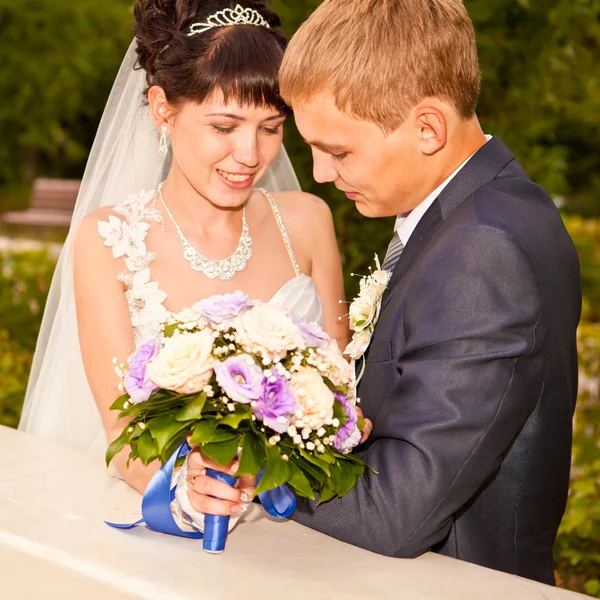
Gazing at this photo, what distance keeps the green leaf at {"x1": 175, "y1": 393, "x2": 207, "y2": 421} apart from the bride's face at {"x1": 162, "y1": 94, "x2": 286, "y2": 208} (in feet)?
5.02

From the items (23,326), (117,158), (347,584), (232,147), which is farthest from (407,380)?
(23,326)

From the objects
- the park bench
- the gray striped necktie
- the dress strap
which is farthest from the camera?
the park bench

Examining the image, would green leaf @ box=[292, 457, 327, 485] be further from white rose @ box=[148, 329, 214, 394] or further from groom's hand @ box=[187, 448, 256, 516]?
white rose @ box=[148, 329, 214, 394]

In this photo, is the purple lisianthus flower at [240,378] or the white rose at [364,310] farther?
the white rose at [364,310]

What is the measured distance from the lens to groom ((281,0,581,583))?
210cm

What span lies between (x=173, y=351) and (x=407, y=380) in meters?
0.57

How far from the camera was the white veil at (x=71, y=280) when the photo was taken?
3904mm

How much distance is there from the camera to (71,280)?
386 cm

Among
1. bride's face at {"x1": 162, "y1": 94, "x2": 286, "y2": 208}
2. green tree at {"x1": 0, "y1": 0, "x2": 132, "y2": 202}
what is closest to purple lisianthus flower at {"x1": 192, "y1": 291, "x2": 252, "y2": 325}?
bride's face at {"x1": 162, "y1": 94, "x2": 286, "y2": 208}

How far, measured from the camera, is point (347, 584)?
85.0 inches

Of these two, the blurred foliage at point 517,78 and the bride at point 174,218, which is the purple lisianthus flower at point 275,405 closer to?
the bride at point 174,218

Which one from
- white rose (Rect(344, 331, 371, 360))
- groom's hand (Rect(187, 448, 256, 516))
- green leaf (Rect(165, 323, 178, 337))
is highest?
green leaf (Rect(165, 323, 178, 337))

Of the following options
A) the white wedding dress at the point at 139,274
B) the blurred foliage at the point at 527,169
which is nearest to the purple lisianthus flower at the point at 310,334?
the white wedding dress at the point at 139,274

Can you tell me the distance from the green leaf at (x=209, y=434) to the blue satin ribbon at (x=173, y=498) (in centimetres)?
20
